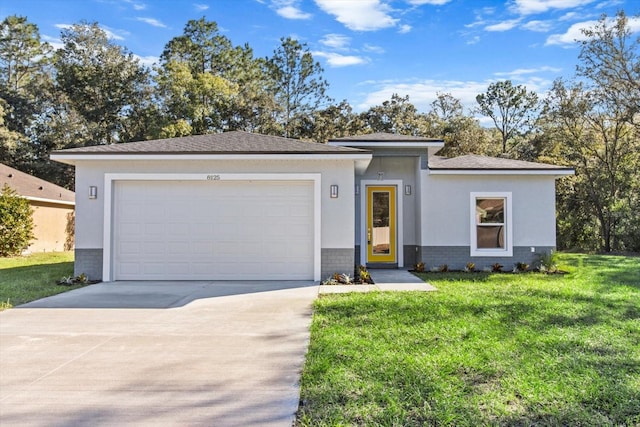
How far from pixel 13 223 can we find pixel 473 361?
678 inches

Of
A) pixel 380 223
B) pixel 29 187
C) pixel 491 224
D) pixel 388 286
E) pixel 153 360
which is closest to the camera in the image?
pixel 153 360

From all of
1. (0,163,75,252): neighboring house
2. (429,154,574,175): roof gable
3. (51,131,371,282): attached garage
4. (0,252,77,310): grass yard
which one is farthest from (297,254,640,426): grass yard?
(0,163,75,252): neighboring house

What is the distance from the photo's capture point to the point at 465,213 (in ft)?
41.3

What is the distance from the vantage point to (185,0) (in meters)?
16.7

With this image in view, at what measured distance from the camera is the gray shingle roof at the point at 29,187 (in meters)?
18.2

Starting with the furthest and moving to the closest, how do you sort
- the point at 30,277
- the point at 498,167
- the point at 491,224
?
the point at 491,224 < the point at 498,167 < the point at 30,277

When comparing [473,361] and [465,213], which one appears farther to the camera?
[465,213]

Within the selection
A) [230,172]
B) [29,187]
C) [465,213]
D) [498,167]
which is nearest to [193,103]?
[29,187]

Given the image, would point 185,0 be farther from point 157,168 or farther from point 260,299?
point 260,299

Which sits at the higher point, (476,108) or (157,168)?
(476,108)

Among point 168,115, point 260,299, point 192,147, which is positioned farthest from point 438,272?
point 168,115

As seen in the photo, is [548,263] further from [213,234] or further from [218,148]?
[218,148]

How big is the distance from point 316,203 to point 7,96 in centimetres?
3055

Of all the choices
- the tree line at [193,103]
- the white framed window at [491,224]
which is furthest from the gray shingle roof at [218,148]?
the tree line at [193,103]
